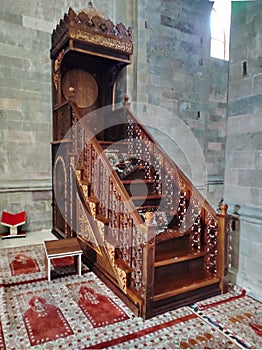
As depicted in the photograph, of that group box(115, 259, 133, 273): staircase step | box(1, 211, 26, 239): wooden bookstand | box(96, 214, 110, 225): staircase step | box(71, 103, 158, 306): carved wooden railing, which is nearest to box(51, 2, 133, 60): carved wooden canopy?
box(71, 103, 158, 306): carved wooden railing

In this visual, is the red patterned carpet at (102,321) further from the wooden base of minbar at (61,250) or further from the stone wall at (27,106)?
the stone wall at (27,106)

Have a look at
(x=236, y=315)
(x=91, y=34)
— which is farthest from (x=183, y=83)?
(x=236, y=315)

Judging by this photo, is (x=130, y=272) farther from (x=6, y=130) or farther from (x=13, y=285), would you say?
(x=6, y=130)

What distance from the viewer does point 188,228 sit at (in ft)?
10.8

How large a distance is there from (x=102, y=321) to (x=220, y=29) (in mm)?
7779

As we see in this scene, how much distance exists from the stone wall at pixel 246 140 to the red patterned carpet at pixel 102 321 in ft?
1.28

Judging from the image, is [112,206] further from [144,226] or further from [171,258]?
[171,258]

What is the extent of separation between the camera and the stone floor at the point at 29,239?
174 inches

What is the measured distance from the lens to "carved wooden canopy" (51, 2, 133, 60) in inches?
165

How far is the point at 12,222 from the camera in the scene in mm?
4758

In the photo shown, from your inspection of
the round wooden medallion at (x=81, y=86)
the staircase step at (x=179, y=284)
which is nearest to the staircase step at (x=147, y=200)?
the staircase step at (x=179, y=284)

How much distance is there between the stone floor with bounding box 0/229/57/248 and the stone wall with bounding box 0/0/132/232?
264 mm

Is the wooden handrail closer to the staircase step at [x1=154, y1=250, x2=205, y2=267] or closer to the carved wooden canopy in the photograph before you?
the staircase step at [x1=154, y1=250, x2=205, y2=267]

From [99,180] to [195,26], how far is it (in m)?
5.18
